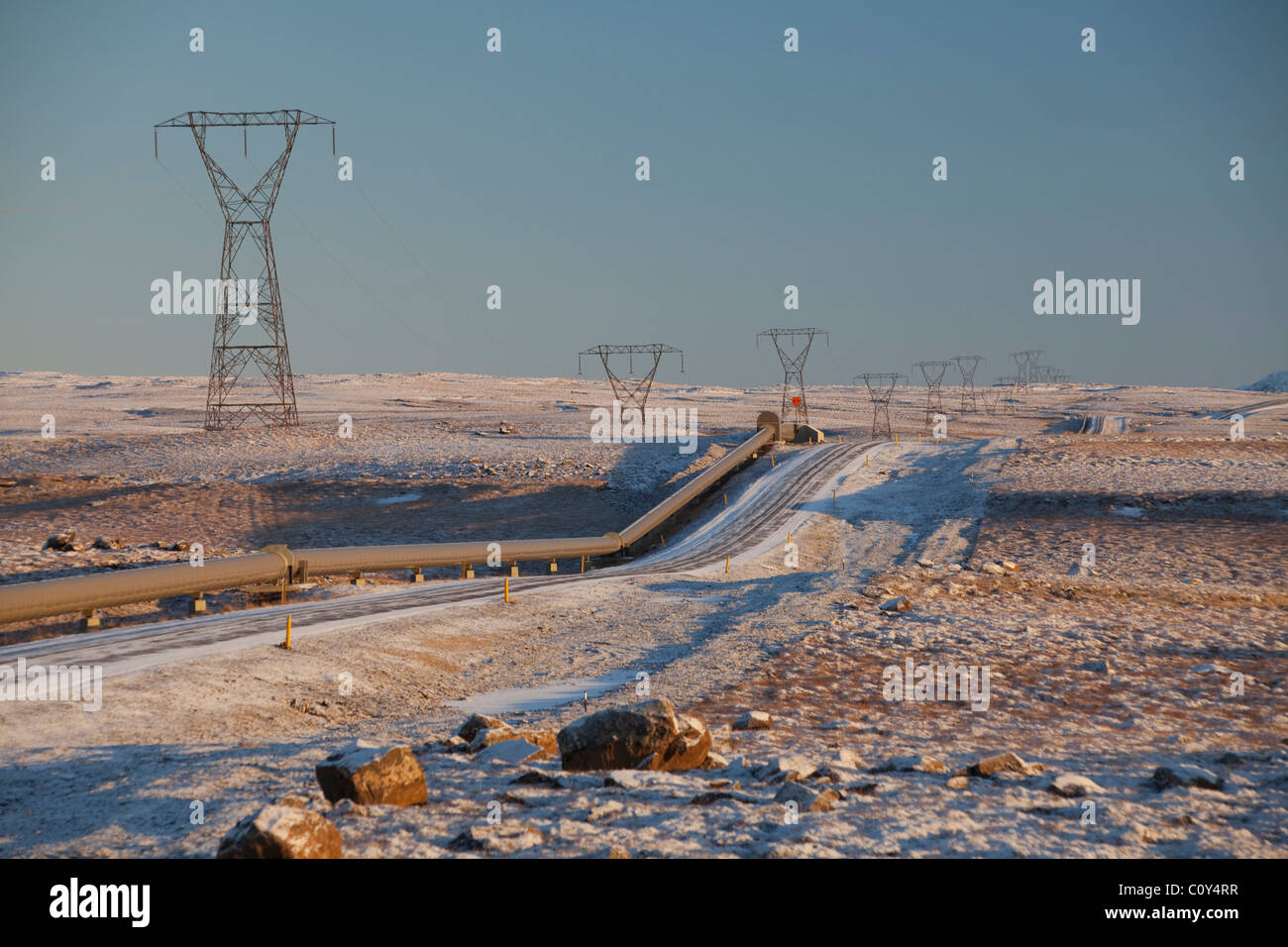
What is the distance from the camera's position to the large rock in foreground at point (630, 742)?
11547 mm

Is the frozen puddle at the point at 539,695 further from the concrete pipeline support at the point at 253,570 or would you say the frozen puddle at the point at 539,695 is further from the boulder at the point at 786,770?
the concrete pipeline support at the point at 253,570

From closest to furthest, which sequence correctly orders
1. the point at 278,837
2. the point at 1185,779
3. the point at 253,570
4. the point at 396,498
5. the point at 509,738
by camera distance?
the point at 278,837, the point at 1185,779, the point at 509,738, the point at 253,570, the point at 396,498

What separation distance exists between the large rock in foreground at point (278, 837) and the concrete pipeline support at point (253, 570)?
65.2 feet

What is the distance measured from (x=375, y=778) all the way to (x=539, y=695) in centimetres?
890

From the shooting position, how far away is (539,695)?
61.0 feet

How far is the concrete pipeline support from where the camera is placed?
79.8 ft

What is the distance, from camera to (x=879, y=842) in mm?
8992

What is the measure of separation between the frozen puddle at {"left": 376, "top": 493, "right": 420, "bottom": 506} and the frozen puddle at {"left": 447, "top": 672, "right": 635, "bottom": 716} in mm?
39256

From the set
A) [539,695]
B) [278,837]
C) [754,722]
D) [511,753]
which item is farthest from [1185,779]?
[539,695]

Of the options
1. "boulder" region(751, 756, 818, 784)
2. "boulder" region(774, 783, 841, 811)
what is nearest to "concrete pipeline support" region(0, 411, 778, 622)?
"boulder" region(751, 756, 818, 784)

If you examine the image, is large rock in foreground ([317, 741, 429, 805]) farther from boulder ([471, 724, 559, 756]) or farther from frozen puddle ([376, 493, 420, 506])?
frozen puddle ([376, 493, 420, 506])

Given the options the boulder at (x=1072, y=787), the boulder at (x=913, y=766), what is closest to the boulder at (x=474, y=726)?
the boulder at (x=913, y=766)

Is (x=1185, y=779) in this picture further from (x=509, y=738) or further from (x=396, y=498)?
(x=396, y=498)
